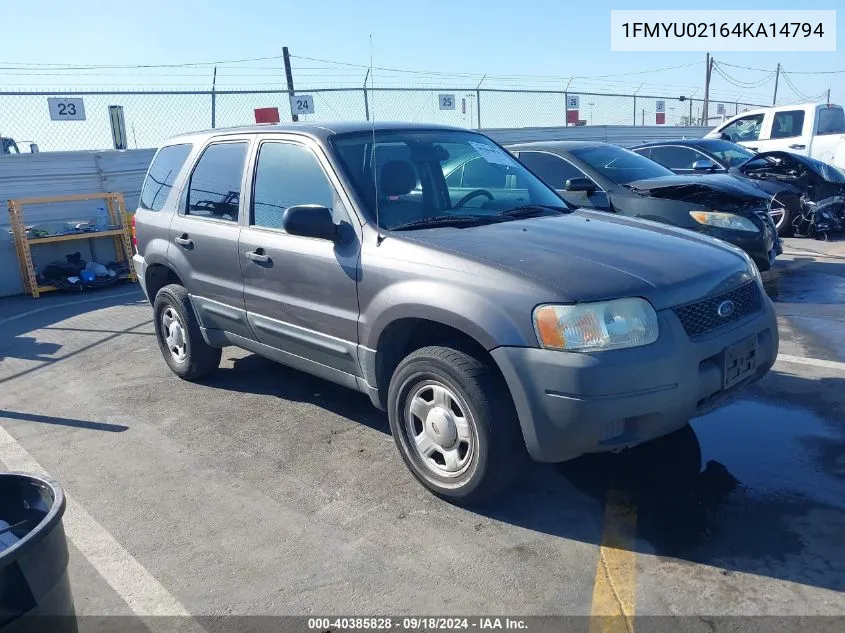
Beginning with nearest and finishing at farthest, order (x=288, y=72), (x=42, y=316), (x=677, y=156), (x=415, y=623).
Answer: (x=415, y=623) → (x=42, y=316) → (x=677, y=156) → (x=288, y=72)

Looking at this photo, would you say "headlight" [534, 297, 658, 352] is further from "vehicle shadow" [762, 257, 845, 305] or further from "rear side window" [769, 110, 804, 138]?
"rear side window" [769, 110, 804, 138]

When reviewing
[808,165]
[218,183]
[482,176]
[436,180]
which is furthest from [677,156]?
[218,183]

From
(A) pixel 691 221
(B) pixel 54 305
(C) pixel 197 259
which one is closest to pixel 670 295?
(C) pixel 197 259

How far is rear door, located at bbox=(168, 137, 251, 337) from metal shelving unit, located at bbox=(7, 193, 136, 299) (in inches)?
229

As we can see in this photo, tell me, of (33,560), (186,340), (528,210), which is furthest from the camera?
(186,340)

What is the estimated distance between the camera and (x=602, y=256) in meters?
3.54

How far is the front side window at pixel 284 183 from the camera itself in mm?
4305

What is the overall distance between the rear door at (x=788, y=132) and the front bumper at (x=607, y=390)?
13602mm

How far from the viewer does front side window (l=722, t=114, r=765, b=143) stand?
15.8 meters

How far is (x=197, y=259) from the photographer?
521cm

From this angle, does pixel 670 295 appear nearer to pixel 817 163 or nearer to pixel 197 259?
pixel 197 259

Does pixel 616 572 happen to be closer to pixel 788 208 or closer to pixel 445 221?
pixel 445 221

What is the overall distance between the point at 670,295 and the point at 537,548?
1263 millimetres

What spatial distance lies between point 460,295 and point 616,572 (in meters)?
1.35
